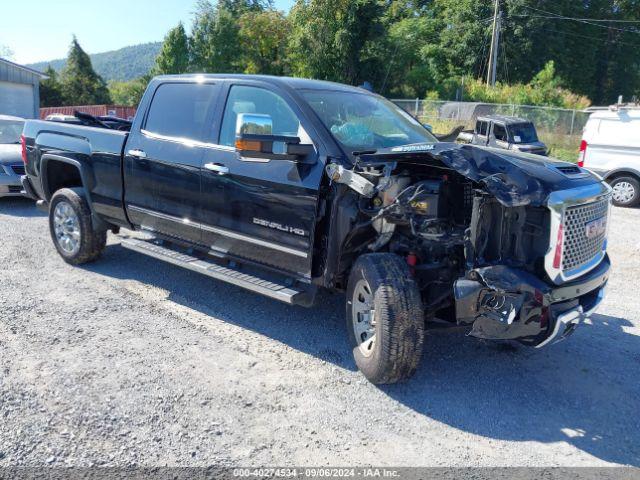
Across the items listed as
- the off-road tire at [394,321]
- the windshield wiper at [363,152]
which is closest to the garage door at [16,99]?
the windshield wiper at [363,152]

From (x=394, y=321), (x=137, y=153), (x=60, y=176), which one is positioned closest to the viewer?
(x=394, y=321)

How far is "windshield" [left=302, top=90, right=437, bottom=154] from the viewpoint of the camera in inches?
169

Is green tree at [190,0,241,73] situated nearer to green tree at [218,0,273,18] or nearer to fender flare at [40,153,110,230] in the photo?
green tree at [218,0,273,18]

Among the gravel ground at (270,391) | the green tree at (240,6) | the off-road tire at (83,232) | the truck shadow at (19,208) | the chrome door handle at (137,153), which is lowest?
the gravel ground at (270,391)

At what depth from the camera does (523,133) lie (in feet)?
52.9

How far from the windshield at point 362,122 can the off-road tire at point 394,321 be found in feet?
3.36

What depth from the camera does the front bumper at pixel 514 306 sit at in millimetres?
3273

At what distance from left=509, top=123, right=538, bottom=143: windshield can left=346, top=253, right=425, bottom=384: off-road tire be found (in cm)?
1343

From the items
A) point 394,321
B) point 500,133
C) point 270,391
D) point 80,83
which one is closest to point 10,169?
point 270,391

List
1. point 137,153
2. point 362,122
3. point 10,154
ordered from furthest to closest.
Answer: point 10,154 < point 137,153 < point 362,122

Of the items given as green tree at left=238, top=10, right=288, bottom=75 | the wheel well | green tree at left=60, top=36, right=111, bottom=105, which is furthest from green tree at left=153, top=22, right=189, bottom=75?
the wheel well

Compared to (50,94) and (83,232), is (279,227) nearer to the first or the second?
(83,232)

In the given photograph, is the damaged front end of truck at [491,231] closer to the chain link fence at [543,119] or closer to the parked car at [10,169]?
the parked car at [10,169]

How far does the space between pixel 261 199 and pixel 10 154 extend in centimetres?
762
